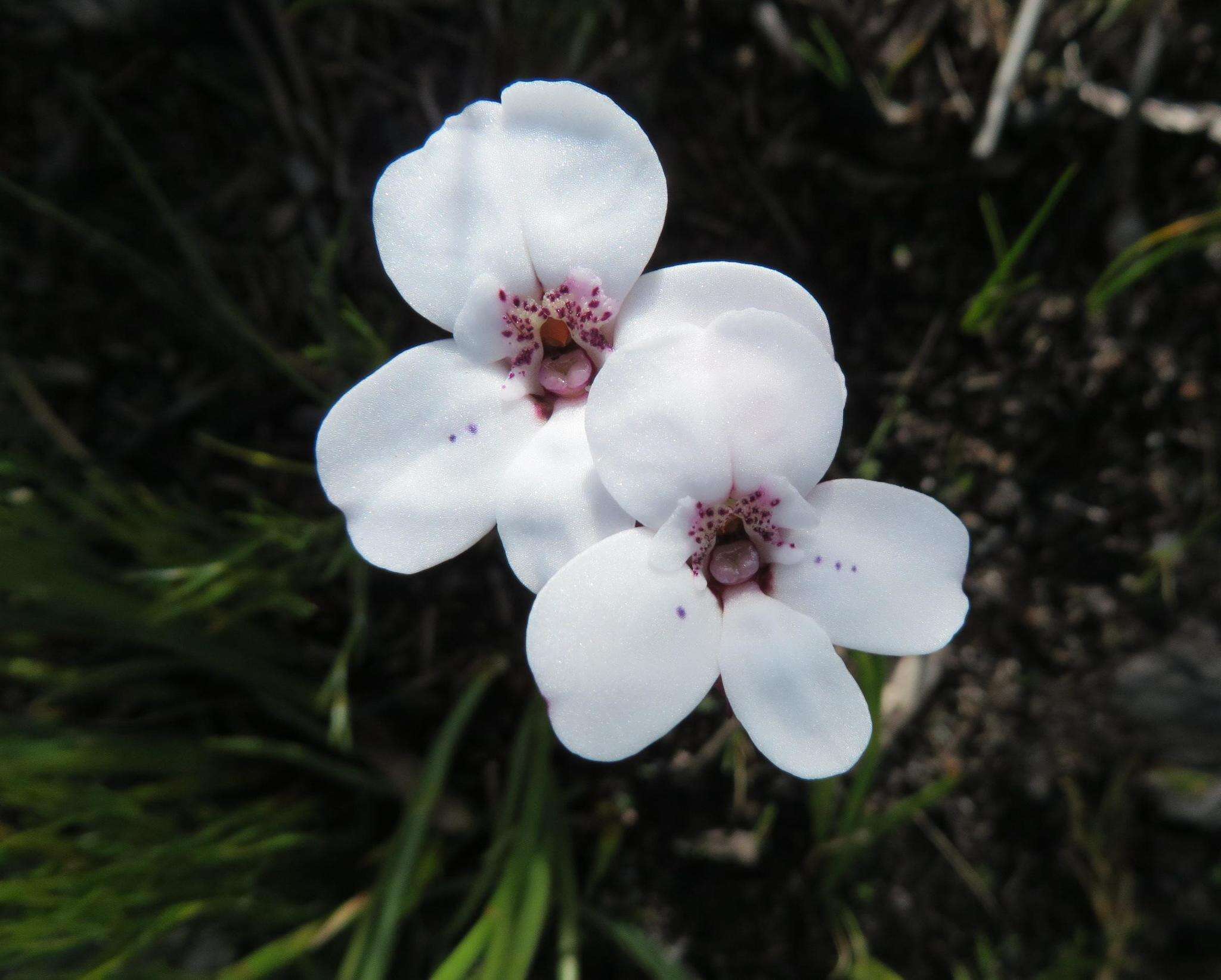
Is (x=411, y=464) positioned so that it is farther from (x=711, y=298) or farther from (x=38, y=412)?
(x=38, y=412)

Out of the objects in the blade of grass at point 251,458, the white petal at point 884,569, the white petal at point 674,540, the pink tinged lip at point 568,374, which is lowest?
the blade of grass at point 251,458

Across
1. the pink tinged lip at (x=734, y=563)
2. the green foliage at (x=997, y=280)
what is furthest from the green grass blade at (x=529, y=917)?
the green foliage at (x=997, y=280)

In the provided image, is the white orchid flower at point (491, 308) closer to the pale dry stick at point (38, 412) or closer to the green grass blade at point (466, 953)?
the green grass blade at point (466, 953)

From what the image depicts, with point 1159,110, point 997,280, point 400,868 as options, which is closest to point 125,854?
point 400,868

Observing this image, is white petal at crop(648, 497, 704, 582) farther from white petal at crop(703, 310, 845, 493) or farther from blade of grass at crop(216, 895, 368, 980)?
blade of grass at crop(216, 895, 368, 980)

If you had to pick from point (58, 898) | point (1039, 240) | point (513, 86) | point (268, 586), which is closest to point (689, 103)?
point (1039, 240)
